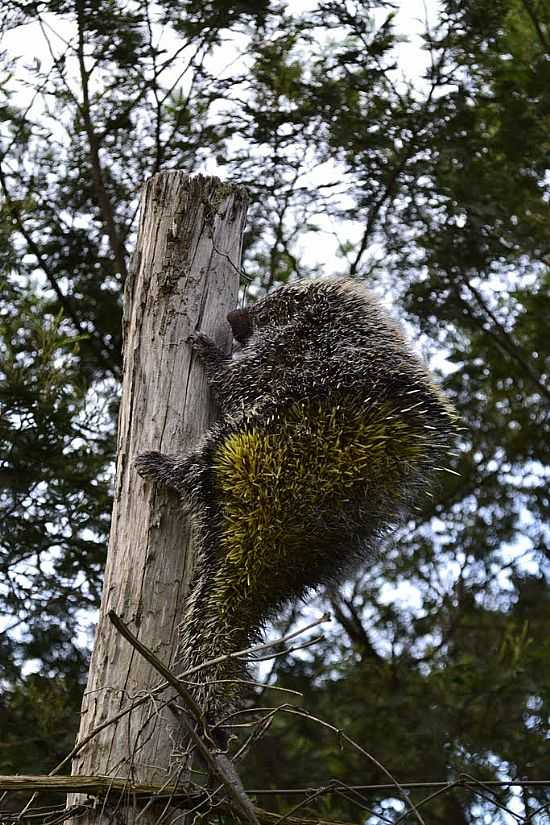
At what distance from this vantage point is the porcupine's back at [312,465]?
10.5ft

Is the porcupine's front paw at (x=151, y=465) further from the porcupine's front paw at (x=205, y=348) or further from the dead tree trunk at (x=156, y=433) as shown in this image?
the porcupine's front paw at (x=205, y=348)

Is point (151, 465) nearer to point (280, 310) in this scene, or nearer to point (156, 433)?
point (156, 433)

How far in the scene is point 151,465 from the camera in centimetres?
338

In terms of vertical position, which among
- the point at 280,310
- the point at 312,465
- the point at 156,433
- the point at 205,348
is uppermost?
the point at 280,310

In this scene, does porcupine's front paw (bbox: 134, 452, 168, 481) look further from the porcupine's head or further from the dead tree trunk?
the porcupine's head

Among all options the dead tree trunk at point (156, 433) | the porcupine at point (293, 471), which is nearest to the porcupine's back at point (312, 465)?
the porcupine at point (293, 471)

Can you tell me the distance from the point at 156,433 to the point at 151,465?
161 mm

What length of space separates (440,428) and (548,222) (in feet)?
12.0

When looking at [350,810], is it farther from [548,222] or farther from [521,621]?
[548,222]

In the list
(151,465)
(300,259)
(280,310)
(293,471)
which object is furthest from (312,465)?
(300,259)

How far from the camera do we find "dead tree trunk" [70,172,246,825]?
3.03m

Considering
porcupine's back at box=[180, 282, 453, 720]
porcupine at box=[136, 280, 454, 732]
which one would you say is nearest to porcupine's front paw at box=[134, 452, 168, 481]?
porcupine at box=[136, 280, 454, 732]

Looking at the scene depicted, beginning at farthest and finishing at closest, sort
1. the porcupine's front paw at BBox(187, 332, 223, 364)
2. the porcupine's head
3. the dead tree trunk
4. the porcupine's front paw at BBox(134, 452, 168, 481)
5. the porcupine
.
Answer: the porcupine's head
the porcupine's front paw at BBox(187, 332, 223, 364)
the porcupine's front paw at BBox(134, 452, 168, 481)
the porcupine
the dead tree trunk

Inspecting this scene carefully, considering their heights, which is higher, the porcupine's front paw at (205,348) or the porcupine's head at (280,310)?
the porcupine's head at (280,310)
